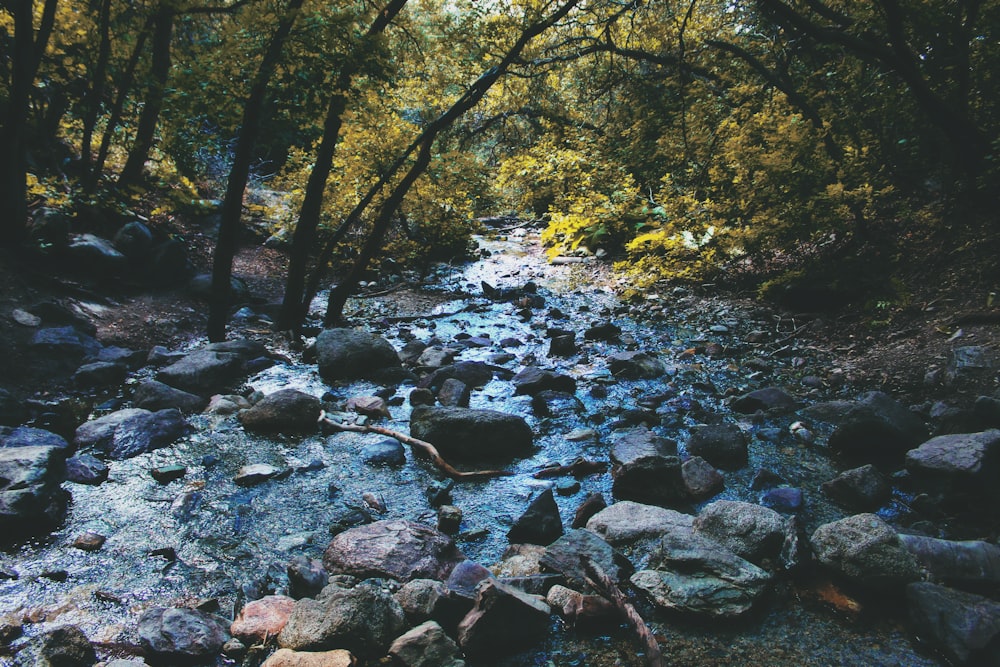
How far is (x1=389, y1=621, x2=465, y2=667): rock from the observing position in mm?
2674

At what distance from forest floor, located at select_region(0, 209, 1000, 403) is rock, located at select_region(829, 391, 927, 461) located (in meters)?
1.03

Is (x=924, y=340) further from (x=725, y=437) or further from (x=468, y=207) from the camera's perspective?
(x=468, y=207)

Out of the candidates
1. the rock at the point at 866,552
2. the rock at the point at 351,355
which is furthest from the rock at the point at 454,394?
the rock at the point at 866,552

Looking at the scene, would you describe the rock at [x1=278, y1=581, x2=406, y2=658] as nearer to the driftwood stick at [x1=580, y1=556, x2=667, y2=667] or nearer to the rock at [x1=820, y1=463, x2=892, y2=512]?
the driftwood stick at [x1=580, y1=556, x2=667, y2=667]

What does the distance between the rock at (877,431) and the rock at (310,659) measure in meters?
4.36

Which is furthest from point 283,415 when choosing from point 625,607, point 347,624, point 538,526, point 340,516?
point 625,607

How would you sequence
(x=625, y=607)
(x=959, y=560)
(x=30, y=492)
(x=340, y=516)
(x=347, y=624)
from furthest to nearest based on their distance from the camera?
(x=340, y=516) → (x=30, y=492) → (x=959, y=560) → (x=625, y=607) → (x=347, y=624)

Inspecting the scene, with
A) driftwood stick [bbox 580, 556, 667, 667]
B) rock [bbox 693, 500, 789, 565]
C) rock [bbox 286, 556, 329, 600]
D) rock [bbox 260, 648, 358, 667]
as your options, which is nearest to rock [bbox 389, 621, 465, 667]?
rock [bbox 260, 648, 358, 667]

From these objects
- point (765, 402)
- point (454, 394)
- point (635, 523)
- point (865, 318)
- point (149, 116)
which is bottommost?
point (635, 523)

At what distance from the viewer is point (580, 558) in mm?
3371

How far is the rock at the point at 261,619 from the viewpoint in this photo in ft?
9.36

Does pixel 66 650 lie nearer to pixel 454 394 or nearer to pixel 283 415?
pixel 283 415

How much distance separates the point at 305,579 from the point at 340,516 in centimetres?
90

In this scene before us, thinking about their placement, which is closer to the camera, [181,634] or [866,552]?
[181,634]
